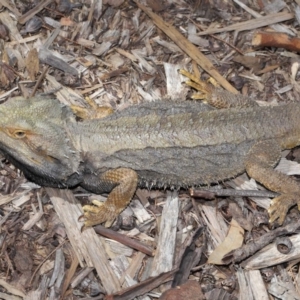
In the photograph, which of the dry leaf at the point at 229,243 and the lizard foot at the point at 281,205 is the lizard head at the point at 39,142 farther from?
the lizard foot at the point at 281,205

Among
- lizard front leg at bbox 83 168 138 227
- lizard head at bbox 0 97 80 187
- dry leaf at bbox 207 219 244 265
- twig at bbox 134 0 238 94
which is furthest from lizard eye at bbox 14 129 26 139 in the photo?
twig at bbox 134 0 238 94

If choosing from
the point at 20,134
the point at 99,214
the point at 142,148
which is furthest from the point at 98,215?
the point at 20,134

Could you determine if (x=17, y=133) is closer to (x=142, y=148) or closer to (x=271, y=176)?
(x=142, y=148)

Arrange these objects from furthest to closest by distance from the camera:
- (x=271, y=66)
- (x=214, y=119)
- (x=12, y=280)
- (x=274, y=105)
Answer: (x=271, y=66), (x=274, y=105), (x=214, y=119), (x=12, y=280)

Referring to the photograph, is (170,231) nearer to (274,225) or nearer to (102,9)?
(274,225)

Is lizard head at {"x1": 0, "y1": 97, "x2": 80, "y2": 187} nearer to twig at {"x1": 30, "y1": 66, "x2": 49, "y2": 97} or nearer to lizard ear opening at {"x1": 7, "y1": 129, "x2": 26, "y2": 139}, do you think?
lizard ear opening at {"x1": 7, "y1": 129, "x2": 26, "y2": 139}

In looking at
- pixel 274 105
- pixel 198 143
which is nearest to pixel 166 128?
pixel 198 143

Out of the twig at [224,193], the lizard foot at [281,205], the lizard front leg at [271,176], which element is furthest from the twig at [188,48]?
the lizard foot at [281,205]

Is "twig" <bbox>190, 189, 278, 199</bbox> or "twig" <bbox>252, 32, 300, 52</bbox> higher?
"twig" <bbox>252, 32, 300, 52</bbox>
